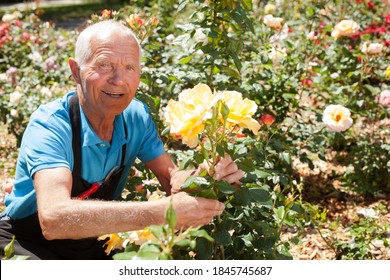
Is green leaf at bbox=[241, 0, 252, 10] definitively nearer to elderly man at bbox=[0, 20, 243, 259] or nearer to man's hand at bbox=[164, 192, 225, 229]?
elderly man at bbox=[0, 20, 243, 259]

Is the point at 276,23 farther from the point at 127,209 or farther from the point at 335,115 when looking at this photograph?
the point at 127,209

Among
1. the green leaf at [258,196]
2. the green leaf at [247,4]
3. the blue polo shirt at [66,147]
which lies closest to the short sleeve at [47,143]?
the blue polo shirt at [66,147]

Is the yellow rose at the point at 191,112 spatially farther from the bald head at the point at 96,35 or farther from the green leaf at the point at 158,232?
the bald head at the point at 96,35

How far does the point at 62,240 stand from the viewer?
215 centimetres

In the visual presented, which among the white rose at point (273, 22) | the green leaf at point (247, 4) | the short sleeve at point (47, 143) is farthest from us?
the white rose at point (273, 22)

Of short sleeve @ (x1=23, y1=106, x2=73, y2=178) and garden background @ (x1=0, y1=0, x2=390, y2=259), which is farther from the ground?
short sleeve @ (x1=23, y1=106, x2=73, y2=178)

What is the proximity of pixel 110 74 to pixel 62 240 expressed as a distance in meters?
0.67

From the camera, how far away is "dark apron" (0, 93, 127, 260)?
6.65 ft

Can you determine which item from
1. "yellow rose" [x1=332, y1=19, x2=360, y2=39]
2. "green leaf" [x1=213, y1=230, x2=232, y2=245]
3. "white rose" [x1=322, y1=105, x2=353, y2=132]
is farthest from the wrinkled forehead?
"yellow rose" [x1=332, y1=19, x2=360, y2=39]

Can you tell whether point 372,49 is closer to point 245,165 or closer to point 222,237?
point 245,165

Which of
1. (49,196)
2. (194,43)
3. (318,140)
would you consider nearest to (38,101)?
(194,43)

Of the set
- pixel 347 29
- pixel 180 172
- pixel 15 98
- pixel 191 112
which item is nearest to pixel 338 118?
pixel 347 29

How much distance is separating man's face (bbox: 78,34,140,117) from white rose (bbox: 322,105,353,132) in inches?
52.9

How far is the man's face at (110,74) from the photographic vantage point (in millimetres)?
1977
